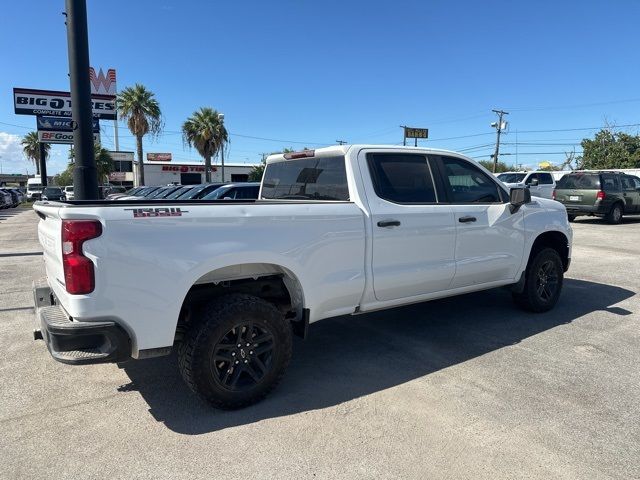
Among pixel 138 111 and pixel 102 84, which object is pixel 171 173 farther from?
pixel 102 84

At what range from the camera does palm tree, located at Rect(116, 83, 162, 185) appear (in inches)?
1533

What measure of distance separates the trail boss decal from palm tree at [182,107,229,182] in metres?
39.8

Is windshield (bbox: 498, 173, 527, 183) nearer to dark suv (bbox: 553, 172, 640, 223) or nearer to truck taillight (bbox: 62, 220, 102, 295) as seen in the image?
dark suv (bbox: 553, 172, 640, 223)

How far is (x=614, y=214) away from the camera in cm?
1700

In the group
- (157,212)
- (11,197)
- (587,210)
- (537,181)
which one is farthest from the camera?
(11,197)

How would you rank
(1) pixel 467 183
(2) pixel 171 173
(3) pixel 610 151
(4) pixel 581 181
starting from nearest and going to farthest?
1. (1) pixel 467 183
2. (4) pixel 581 181
3. (3) pixel 610 151
4. (2) pixel 171 173

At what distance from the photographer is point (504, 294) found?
694 cm

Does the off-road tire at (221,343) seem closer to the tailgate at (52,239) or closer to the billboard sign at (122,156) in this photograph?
the tailgate at (52,239)

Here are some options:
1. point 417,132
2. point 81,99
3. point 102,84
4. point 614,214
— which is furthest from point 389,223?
point 417,132

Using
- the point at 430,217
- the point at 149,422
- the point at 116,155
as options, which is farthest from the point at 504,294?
the point at 116,155

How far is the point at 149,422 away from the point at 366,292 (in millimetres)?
1960

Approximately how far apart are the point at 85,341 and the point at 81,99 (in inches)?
192

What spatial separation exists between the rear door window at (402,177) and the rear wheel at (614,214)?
15.2m

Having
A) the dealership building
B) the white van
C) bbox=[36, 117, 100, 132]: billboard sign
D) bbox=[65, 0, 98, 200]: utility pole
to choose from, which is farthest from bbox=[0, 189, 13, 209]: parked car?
bbox=[65, 0, 98, 200]: utility pole
